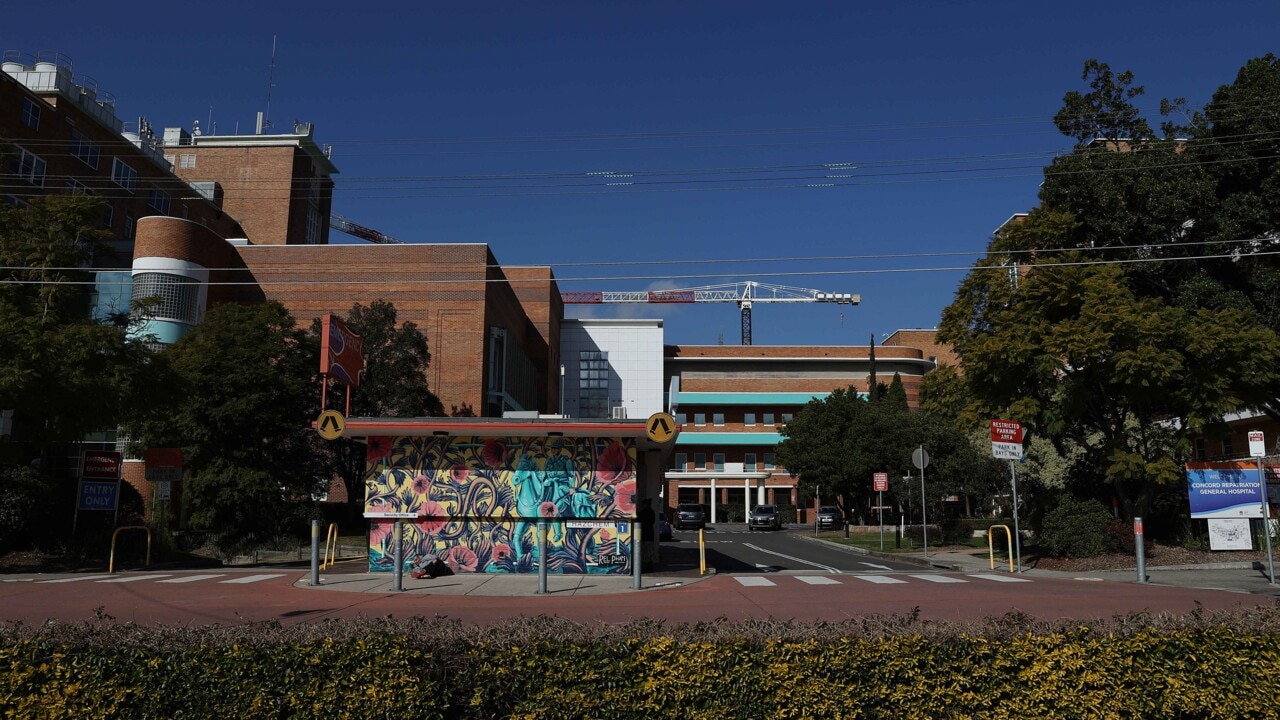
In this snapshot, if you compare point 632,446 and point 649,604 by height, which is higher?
point 632,446

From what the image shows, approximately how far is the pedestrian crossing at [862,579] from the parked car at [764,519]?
41.9 meters

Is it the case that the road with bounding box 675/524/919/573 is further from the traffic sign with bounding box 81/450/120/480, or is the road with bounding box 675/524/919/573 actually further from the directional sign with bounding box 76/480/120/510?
the traffic sign with bounding box 81/450/120/480

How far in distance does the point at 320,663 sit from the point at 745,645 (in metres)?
3.08

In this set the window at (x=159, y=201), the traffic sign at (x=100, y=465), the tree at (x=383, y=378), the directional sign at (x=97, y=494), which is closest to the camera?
the directional sign at (x=97, y=494)

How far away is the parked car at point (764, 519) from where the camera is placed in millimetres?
61625

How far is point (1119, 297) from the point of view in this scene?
22328 millimetres

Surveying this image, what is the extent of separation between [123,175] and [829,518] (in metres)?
49.2

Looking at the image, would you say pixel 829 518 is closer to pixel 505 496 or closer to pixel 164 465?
pixel 164 465

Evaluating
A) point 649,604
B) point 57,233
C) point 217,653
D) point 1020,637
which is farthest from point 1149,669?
point 57,233

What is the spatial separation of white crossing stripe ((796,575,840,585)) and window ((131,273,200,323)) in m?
35.0

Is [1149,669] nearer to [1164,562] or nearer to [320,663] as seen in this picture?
[320,663]

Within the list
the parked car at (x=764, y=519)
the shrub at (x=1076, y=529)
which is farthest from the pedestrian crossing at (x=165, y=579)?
the parked car at (x=764, y=519)

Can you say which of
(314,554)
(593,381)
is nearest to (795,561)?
(314,554)

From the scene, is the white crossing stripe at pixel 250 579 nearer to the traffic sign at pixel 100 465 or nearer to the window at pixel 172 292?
the traffic sign at pixel 100 465
